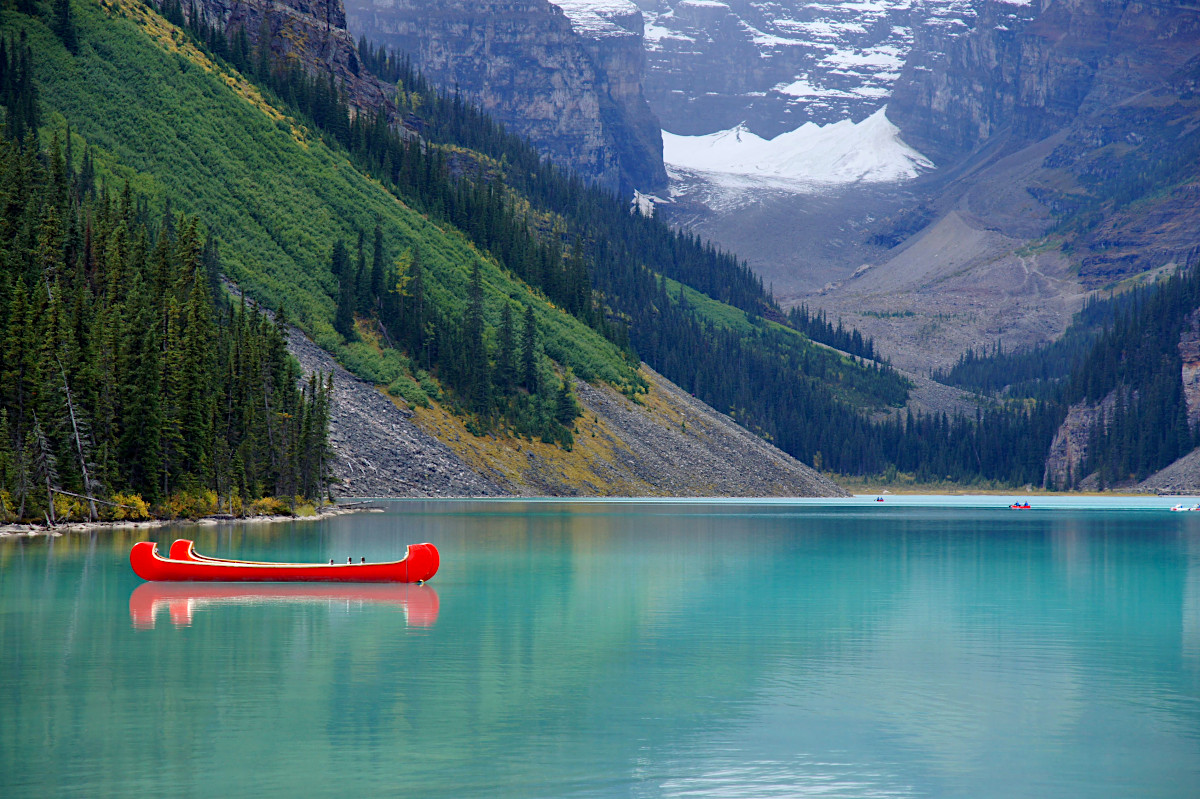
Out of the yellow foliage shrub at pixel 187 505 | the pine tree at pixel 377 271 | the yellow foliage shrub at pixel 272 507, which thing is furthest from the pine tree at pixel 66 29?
the yellow foliage shrub at pixel 187 505

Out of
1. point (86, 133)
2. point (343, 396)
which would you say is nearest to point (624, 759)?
point (343, 396)

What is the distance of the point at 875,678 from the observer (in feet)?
96.4

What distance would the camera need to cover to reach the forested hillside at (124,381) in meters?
70.8

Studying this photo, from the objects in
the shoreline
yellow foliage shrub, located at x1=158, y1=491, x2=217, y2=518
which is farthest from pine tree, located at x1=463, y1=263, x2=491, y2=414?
yellow foliage shrub, located at x1=158, y1=491, x2=217, y2=518

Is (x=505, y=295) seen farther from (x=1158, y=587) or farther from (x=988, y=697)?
(x=988, y=697)

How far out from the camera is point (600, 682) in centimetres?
2809

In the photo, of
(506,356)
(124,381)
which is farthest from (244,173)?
(124,381)

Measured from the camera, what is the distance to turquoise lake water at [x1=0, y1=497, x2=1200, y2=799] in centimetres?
2055

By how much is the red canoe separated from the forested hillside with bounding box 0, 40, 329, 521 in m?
23.8

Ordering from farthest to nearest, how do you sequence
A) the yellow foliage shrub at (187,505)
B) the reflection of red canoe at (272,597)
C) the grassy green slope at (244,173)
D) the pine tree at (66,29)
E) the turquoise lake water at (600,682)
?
the pine tree at (66,29) → the grassy green slope at (244,173) → the yellow foliage shrub at (187,505) → the reflection of red canoe at (272,597) → the turquoise lake water at (600,682)

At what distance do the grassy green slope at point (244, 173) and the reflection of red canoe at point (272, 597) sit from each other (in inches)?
3507

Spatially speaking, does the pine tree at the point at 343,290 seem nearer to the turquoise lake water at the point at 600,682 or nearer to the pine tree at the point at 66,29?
the pine tree at the point at 66,29

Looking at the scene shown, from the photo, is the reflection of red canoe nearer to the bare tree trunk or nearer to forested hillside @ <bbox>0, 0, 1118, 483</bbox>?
the bare tree trunk

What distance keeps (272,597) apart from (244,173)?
120049mm
